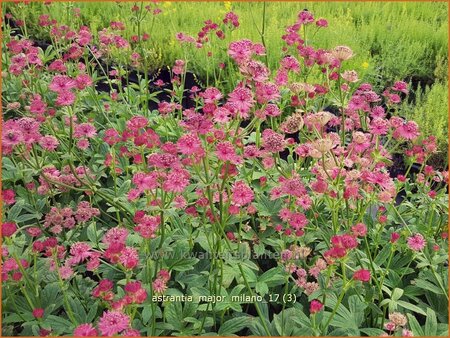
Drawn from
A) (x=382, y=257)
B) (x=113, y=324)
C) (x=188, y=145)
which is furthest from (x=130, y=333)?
(x=382, y=257)

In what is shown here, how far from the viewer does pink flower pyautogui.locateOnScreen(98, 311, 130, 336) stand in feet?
3.21

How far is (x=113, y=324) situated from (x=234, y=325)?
0.49m

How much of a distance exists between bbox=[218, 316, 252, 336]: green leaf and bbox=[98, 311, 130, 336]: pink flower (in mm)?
454

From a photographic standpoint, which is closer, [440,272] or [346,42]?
[440,272]

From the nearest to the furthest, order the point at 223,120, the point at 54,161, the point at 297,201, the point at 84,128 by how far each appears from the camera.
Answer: the point at 223,120, the point at 297,201, the point at 84,128, the point at 54,161

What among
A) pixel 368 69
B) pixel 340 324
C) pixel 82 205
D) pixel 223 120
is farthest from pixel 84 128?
pixel 368 69

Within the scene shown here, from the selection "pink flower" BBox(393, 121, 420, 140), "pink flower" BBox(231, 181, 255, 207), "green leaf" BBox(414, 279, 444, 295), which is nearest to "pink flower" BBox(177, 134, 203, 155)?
"pink flower" BBox(231, 181, 255, 207)

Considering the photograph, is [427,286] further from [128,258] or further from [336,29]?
[336,29]

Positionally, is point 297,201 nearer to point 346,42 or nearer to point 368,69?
point 368,69

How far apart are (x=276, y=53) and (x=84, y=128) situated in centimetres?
198

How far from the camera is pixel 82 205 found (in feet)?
5.06

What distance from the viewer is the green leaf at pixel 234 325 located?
1.40m

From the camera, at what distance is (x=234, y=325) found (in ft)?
4.62

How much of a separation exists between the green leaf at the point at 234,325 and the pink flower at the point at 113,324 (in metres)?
0.45
